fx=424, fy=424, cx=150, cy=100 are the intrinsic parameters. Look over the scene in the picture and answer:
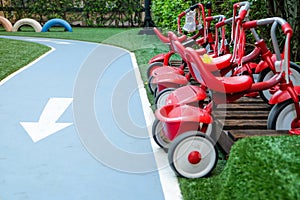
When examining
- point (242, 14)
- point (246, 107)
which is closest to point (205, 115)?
point (242, 14)

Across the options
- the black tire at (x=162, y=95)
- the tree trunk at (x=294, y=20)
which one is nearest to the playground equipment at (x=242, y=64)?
the black tire at (x=162, y=95)

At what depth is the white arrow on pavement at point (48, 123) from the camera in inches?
162

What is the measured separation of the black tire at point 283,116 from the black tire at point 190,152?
638 mm

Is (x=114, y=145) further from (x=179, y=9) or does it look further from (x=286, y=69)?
(x=179, y=9)

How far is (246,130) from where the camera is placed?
342cm

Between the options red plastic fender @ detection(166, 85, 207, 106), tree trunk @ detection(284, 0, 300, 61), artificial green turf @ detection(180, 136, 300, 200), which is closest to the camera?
artificial green turf @ detection(180, 136, 300, 200)

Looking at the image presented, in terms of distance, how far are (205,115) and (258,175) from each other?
93 cm

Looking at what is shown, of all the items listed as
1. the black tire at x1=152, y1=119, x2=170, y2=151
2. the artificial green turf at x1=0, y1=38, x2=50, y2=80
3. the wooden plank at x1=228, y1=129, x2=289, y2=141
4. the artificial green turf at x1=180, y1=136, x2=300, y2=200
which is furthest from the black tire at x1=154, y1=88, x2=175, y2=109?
the artificial green turf at x1=0, y1=38, x2=50, y2=80

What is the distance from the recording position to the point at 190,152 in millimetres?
2996

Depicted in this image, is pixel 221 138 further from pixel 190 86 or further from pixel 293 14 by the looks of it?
pixel 293 14

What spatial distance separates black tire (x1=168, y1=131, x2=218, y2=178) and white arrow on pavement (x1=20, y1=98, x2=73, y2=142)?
154cm

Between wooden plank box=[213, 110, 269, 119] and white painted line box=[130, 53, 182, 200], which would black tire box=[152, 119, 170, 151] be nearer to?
white painted line box=[130, 53, 182, 200]

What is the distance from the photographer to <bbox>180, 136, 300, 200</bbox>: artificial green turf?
2035 millimetres

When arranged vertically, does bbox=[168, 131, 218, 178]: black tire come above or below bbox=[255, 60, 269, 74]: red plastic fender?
below
